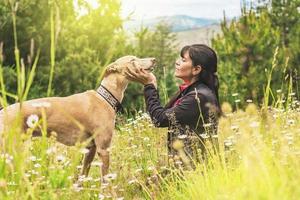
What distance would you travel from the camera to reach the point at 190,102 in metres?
5.43

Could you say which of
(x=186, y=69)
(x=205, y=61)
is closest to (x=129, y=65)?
(x=186, y=69)

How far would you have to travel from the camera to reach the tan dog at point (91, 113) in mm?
6047

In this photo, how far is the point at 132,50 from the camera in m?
21.1

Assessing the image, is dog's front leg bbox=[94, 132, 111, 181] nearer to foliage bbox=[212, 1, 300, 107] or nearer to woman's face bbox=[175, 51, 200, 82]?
woman's face bbox=[175, 51, 200, 82]

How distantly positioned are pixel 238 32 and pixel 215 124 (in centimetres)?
1154

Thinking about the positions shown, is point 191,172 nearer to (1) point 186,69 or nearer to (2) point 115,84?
(1) point 186,69

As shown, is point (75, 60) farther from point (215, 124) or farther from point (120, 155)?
point (215, 124)

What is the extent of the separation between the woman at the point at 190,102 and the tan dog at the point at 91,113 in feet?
1.76

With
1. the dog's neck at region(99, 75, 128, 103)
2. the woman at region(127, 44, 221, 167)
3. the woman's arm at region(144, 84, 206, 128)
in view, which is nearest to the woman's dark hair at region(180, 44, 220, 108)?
the woman at region(127, 44, 221, 167)

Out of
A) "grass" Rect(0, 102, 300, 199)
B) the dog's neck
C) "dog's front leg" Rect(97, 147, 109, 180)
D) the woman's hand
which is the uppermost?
the woman's hand

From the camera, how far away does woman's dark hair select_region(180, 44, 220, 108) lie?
18.5 ft

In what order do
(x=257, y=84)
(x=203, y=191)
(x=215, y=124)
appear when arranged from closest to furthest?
1. (x=203, y=191)
2. (x=215, y=124)
3. (x=257, y=84)

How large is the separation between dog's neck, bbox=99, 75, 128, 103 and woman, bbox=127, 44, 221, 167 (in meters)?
0.75

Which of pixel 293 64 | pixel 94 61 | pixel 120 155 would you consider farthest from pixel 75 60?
pixel 120 155
